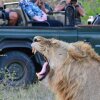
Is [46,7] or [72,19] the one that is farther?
[46,7]

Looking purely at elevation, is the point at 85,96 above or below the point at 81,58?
below

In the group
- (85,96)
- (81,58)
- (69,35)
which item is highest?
(81,58)

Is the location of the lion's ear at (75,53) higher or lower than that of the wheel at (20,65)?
higher

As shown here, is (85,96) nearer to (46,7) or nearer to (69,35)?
(69,35)

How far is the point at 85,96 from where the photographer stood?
351 cm

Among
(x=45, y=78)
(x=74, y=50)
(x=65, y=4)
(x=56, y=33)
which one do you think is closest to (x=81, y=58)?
(x=74, y=50)

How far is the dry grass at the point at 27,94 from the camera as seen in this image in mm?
7258

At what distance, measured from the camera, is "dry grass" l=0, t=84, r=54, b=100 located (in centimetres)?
726

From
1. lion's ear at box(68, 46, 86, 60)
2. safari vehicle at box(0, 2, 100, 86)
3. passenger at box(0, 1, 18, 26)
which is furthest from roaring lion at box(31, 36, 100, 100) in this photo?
passenger at box(0, 1, 18, 26)

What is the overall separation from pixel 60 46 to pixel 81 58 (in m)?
0.17

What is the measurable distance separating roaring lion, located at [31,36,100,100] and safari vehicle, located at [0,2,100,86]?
5301mm

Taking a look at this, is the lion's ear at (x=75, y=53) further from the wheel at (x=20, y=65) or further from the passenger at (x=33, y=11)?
the passenger at (x=33, y=11)

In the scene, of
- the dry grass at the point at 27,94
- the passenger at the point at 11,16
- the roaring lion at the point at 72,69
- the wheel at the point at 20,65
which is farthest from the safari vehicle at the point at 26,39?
the roaring lion at the point at 72,69

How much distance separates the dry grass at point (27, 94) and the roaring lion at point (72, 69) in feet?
11.2
